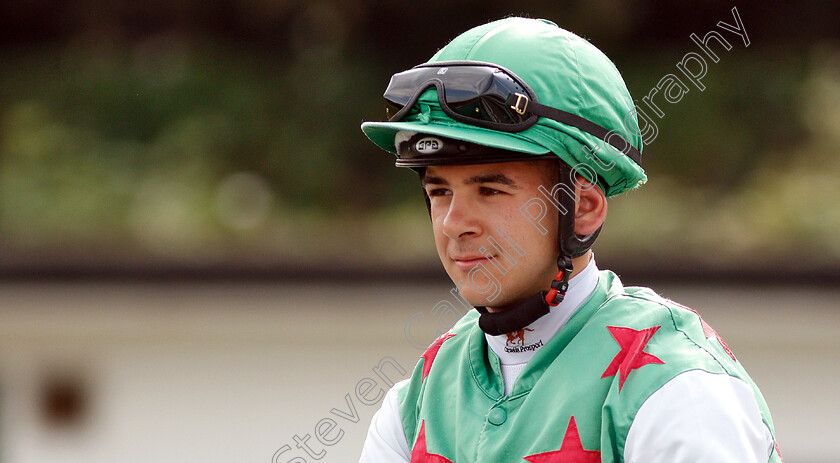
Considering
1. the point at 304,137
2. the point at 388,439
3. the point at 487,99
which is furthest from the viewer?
the point at 304,137

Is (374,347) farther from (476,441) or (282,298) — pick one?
(476,441)

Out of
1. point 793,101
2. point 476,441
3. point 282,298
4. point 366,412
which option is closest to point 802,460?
point 793,101

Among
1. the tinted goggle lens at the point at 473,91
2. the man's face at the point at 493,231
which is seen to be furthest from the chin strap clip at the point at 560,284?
the tinted goggle lens at the point at 473,91

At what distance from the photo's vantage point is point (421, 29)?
4.80 m

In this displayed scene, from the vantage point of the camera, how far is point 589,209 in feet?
6.26

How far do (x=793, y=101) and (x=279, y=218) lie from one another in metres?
2.65

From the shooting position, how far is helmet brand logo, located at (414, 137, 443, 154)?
1.78m

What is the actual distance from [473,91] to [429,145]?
0.14m

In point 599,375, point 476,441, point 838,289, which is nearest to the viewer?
point 599,375

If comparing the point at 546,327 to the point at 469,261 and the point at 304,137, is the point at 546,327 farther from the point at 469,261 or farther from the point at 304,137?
the point at 304,137

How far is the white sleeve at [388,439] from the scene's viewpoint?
2025 millimetres

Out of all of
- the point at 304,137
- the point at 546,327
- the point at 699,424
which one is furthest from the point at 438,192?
the point at 304,137

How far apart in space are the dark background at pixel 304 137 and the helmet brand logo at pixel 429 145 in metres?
2.56

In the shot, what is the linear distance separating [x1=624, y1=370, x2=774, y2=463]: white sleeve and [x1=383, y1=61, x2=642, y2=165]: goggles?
0.55 meters
